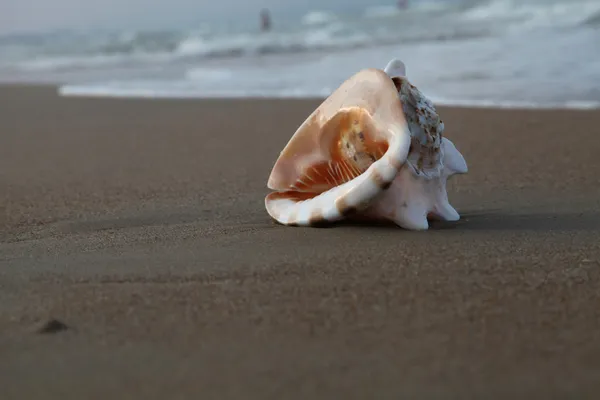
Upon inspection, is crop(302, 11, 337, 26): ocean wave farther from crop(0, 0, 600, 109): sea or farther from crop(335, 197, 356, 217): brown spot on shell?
crop(335, 197, 356, 217): brown spot on shell

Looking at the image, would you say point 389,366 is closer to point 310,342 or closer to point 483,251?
point 310,342

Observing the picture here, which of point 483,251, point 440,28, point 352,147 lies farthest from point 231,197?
point 440,28

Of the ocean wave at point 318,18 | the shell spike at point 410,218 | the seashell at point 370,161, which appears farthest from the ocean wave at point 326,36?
the shell spike at point 410,218

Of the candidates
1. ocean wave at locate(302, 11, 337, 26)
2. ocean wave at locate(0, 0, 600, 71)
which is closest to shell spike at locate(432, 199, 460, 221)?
ocean wave at locate(0, 0, 600, 71)

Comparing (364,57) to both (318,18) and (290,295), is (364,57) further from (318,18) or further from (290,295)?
(318,18)

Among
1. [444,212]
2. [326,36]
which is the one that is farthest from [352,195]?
[326,36]

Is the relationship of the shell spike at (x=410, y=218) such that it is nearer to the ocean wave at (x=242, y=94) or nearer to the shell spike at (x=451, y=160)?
the shell spike at (x=451, y=160)

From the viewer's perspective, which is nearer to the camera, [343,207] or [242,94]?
[343,207]
